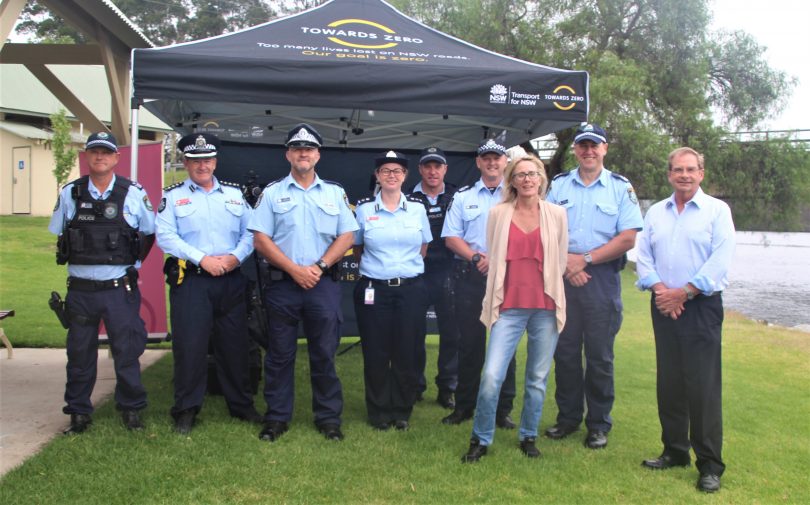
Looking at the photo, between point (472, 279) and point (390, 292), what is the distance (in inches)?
22.7

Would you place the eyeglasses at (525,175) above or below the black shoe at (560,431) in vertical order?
above

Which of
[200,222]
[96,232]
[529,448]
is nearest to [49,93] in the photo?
[96,232]

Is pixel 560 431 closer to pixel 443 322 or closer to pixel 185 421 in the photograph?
pixel 443 322

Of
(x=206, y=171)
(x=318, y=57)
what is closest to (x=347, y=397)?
(x=206, y=171)

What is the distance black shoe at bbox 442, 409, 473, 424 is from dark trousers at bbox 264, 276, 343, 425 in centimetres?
83

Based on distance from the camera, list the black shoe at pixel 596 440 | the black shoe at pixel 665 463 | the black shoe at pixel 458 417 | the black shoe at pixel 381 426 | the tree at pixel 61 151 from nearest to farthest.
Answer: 1. the black shoe at pixel 665 463
2. the black shoe at pixel 596 440
3. the black shoe at pixel 381 426
4. the black shoe at pixel 458 417
5. the tree at pixel 61 151

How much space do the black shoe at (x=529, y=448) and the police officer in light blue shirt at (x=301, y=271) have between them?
1162 millimetres

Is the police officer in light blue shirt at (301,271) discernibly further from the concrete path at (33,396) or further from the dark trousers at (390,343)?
the concrete path at (33,396)

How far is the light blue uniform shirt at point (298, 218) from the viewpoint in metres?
4.17

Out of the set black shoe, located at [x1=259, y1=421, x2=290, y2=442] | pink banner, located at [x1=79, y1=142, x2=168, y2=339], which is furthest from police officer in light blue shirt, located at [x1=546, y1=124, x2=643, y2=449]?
pink banner, located at [x1=79, y1=142, x2=168, y2=339]

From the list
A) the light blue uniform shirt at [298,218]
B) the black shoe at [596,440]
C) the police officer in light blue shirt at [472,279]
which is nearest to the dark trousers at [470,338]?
the police officer in light blue shirt at [472,279]

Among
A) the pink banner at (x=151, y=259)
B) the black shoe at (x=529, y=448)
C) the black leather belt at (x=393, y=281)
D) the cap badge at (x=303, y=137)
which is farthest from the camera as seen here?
→ the pink banner at (x=151, y=259)

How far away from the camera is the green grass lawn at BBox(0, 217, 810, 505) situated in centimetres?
341

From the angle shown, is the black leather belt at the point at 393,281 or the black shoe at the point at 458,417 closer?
the black leather belt at the point at 393,281
